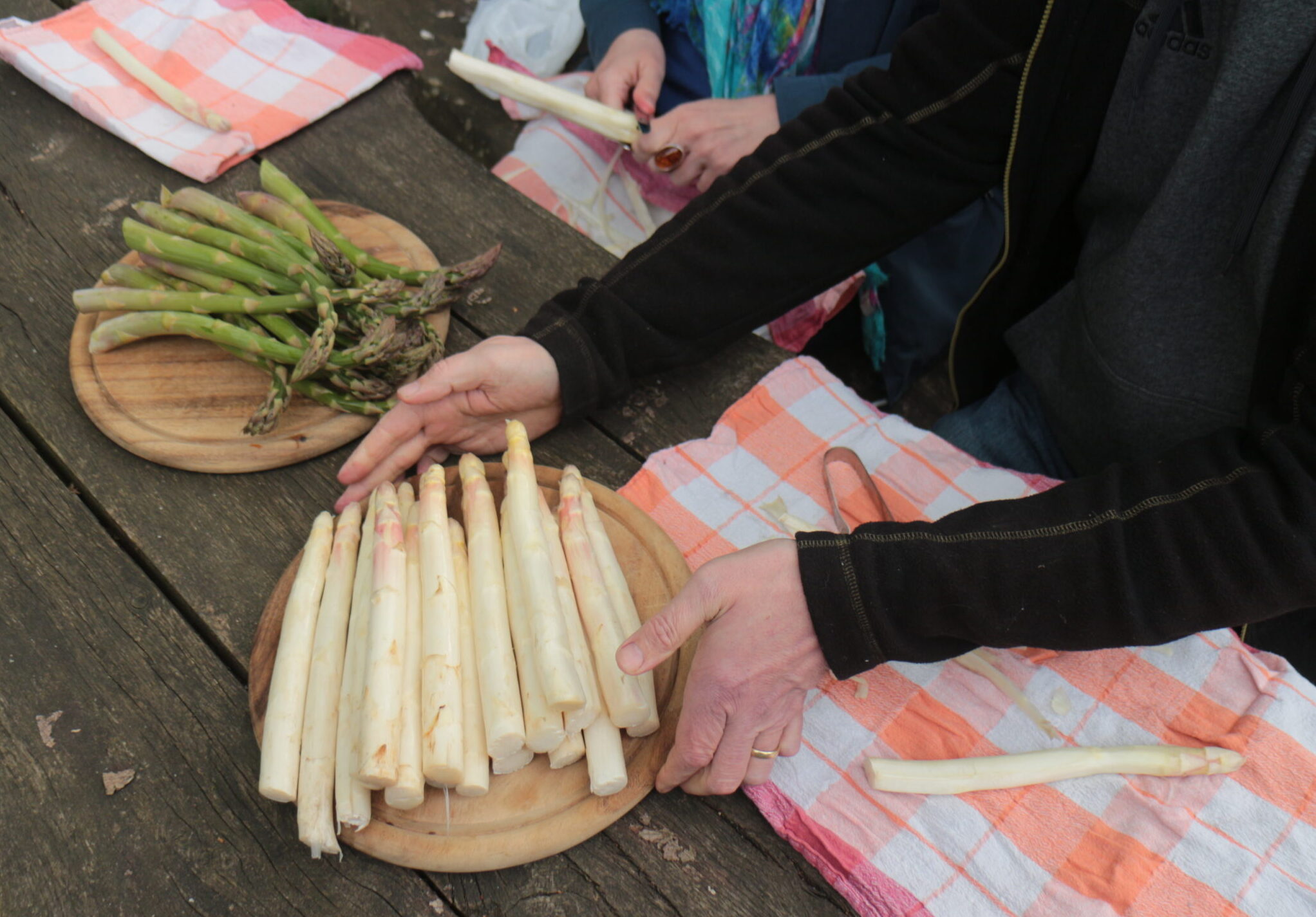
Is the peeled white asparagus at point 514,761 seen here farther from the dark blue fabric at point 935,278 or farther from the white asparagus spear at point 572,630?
the dark blue fabric at point 935,278

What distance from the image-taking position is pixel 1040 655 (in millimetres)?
1714

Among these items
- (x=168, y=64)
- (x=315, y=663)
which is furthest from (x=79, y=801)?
(x=168, y=64)

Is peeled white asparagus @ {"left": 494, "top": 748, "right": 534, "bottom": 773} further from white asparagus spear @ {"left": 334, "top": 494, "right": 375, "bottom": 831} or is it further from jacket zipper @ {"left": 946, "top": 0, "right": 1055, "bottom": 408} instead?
jacket zipper @ {"left": 946, "top": 0, "right": 1055, "bottom": 408}

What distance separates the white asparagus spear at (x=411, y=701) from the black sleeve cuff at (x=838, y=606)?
66 cm

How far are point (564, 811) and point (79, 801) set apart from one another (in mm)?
784

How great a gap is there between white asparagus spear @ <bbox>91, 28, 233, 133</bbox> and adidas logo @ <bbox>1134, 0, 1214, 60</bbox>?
7.73 ft

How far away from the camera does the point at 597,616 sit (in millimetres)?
1595

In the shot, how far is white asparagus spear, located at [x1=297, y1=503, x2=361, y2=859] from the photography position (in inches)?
54.8

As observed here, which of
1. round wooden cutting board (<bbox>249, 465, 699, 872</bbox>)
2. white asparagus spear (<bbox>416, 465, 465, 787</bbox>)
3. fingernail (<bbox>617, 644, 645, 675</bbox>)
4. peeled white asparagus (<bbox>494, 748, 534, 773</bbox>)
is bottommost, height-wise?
round wooden cutting board (<bbox>249, 465, 699, 872</bbox>)

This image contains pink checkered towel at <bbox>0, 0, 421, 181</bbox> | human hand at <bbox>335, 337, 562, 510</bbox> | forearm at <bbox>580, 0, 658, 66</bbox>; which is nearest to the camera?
human hand at <bbox>335, 337, 562, 510</bbox>

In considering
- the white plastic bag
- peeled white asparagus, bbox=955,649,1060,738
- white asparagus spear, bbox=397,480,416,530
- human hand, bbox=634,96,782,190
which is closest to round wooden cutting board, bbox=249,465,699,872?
white asparagus spear, bbox=397,480,416,530

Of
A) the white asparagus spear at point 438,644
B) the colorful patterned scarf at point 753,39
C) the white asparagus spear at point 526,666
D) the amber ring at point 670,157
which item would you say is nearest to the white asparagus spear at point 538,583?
the white asparagus spear at point 526,666

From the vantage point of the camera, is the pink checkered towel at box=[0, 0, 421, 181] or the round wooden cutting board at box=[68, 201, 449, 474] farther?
the pink checkered towel at box=[0, 0, 421, 181]

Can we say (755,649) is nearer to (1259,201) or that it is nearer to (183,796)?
(183,796)
